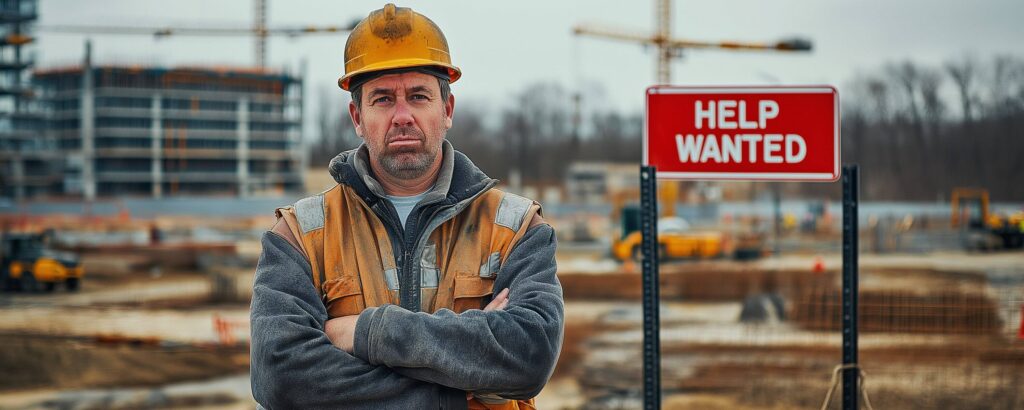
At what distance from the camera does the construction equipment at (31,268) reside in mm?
31047

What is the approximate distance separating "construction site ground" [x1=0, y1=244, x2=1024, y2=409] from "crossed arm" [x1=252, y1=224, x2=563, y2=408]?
1198cm

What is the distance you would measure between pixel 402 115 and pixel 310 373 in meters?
0.70

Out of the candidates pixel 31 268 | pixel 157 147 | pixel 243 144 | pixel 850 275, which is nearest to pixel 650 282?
pixel 850 275

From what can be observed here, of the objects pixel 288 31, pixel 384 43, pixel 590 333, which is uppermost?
pixel 288 31

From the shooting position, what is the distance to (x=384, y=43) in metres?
2.66

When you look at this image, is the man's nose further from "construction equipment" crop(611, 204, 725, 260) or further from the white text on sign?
"construction equipment" crop(611, 204, 725, 260)

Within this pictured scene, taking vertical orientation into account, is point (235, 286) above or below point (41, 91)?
below

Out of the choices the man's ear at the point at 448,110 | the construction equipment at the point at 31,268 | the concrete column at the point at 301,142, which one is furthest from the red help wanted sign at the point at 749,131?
the concrete column at the point at 301,142

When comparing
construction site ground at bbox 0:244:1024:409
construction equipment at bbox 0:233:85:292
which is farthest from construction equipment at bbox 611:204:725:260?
construction equipment at bbox 0:233:85:292

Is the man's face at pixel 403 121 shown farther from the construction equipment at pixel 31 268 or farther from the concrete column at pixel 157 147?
the concrete column at pixel 157 147

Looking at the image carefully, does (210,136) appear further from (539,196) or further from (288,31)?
(539,196)

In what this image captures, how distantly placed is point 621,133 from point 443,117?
110176 millimetres

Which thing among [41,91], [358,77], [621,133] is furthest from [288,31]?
[358,77]

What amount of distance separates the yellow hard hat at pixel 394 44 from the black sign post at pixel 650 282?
1.71 metres
